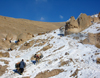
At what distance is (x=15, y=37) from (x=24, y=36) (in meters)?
4.65

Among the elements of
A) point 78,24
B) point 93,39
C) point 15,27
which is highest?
point 15,27

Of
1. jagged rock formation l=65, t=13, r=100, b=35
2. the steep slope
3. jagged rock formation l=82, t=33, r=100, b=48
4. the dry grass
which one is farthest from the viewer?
the steep slope

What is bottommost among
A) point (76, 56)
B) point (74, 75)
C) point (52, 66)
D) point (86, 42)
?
point (74, 75)

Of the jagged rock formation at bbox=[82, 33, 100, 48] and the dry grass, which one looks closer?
the dry grass

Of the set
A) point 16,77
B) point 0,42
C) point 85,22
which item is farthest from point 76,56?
point 0,42

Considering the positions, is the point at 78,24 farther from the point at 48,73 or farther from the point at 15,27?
the point at 15,27

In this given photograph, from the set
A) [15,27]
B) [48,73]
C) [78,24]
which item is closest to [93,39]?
[78,24]

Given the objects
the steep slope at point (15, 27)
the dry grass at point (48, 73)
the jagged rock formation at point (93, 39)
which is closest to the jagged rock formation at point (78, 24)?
the jagged rock formation at point (93, 39)

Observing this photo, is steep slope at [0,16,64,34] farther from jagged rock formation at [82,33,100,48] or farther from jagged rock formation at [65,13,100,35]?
jagged rock formation at [82,33,100,48]

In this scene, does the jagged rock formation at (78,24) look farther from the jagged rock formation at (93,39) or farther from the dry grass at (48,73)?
the dry grass at (48,73)

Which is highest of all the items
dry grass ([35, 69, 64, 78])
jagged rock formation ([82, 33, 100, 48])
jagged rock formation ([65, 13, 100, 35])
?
jagged rock formation ([65, 13, 100, 35])

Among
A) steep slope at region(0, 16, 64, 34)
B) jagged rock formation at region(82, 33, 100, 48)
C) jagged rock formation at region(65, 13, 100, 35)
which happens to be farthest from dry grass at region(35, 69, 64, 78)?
steep slope at region(0, 16, 64, 34)

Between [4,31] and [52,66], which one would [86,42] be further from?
[4,31]

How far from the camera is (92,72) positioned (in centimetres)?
791
